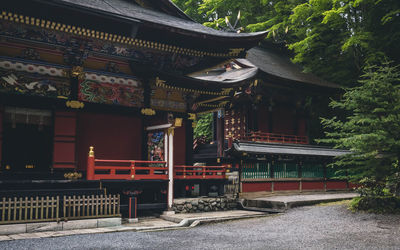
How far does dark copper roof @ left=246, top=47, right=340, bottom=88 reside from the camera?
26.1 m

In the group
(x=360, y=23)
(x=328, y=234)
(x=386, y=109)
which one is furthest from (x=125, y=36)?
(x=360, y=23)

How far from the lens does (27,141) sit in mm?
12953

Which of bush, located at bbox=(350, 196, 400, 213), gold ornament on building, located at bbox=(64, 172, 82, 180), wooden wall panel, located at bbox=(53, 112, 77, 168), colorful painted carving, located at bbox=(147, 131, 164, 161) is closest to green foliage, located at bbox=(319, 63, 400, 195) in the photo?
bush, located at bbox=(350, 196, 400, 213)

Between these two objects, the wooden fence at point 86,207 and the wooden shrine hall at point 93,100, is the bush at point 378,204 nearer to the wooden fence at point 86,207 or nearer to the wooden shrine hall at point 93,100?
the wooden shrine hall at point 93,100

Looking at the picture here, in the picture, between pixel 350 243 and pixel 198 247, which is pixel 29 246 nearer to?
pixel 198 247

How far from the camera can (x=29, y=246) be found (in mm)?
8219

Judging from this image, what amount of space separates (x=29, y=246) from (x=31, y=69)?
5.94m

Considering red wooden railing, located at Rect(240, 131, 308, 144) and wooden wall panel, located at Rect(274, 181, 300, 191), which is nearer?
wooden wall panel, located at Rect(274, 181, 300, 191)

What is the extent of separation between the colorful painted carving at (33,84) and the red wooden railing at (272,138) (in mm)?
13089

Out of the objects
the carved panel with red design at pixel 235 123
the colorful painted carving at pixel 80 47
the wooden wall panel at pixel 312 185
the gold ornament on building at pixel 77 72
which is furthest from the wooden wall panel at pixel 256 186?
the gold ornament on building at pixel 77 72

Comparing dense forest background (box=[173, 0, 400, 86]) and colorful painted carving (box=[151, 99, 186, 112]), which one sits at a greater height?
dense forest background (box=[173, 0, 400, 86])

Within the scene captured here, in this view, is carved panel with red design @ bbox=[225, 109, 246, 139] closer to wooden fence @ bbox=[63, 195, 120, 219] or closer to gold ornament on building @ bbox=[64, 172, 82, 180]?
gold ornament on building @ bbox=[64, 172, 82, 180]

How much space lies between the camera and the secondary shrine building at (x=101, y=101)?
11.2 meters

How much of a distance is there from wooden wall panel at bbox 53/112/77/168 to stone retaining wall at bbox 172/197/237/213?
14.8 ft
